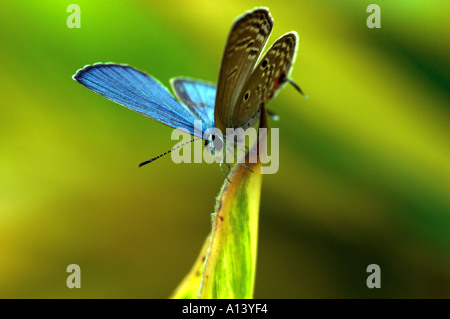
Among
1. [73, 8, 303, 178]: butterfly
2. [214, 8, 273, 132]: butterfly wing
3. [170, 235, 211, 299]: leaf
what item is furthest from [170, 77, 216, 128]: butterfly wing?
[170, 235, 211, 299]: leaf

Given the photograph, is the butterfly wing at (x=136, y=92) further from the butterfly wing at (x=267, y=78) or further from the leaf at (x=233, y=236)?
the leaf at (x=233, y=236)

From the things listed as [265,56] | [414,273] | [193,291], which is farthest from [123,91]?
[414,273]

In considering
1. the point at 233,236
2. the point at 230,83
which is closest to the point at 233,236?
the point at 233,236

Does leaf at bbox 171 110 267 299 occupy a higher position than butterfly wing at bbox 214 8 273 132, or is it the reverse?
butterfly wing at bbox 214 8 273 132

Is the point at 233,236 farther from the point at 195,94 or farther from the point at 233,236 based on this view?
the point at 195,94

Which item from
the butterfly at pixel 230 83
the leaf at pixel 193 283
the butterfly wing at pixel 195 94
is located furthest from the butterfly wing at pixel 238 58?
the leaf at pixel 193 283

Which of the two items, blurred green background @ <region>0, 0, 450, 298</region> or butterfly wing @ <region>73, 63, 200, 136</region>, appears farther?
blurred green background @ <region>0, 0, 450, 298</region>

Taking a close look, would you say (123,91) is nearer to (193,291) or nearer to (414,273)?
(193,291)

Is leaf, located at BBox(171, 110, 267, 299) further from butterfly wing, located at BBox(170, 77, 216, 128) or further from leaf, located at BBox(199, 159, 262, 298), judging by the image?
butterfly wing, located at BBox(170, 77, 216, 128)
